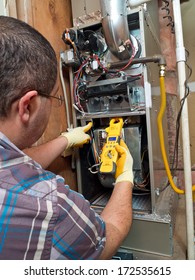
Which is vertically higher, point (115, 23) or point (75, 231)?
point (115, 23)

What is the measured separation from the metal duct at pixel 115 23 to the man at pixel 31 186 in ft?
1.41

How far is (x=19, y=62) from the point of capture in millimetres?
527

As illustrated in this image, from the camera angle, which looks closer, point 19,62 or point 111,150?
point 19,62

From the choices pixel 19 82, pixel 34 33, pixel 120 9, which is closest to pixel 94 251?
pixel 19 82

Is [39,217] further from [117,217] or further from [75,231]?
[117,217]

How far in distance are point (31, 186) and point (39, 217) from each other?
0.08 metres

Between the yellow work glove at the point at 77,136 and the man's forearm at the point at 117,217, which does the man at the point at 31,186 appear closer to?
the man's forearm at the point at 117,217

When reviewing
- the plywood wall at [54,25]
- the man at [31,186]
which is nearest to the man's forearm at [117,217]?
the man at [31,186]

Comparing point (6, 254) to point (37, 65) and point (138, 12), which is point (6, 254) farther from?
point (138, 12)

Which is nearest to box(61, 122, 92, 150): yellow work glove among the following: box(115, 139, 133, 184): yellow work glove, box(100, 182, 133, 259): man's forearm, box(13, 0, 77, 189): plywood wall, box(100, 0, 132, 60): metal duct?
box(13, 0, 77, 189): plywood wall

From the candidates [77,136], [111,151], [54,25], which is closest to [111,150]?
[111,151]

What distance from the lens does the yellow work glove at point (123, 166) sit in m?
0.87

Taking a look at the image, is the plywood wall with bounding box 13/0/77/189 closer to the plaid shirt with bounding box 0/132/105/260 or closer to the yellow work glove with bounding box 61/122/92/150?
the yellow work glove with bounding box 61/122/92/150
